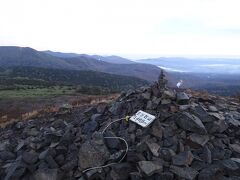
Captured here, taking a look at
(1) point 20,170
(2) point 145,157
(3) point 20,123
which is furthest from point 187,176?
(3) point 20,123

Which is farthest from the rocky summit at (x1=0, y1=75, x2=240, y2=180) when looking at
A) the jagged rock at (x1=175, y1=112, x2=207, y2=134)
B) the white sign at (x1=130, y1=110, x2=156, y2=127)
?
the white sign at (x1=130, y1=110, x2=156, y2=127)

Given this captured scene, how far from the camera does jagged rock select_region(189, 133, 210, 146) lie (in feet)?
33.2

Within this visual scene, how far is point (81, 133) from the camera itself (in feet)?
38.4

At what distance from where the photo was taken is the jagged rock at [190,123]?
10414 mm

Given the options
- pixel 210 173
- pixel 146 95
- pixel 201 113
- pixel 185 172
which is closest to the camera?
pixel 210 173

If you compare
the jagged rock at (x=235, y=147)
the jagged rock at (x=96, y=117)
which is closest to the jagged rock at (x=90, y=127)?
the jagged rock at (x=96, y=117)

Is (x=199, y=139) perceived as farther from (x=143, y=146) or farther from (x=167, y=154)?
(x=143, y=146)

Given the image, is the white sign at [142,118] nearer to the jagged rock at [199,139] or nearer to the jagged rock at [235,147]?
the jagged rock at [199,139]

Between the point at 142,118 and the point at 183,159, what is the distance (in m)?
1.89

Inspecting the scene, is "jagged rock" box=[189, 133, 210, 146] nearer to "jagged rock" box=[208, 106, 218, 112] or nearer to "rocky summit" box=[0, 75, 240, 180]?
"rocky summit" box=[0, 75, 240, 180]

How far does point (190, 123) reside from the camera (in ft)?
34.4

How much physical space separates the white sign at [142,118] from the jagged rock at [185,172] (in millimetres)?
1673

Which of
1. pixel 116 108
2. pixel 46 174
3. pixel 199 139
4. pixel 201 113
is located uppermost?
pixel 201 113

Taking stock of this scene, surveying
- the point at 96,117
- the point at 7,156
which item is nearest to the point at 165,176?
the point at 96,117
